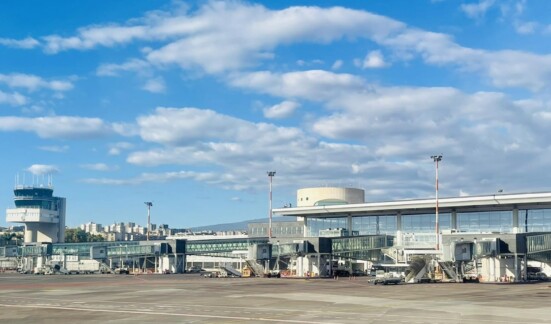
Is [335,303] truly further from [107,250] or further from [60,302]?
[107,250]

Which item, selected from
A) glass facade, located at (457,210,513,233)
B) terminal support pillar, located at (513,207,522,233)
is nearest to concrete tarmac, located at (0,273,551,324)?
terminal support pillar, located at (513,207,522,233)

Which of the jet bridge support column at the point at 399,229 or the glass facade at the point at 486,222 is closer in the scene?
the glass facade at the point at 486,222

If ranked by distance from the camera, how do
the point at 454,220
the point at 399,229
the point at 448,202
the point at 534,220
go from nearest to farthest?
the point at 534,220
the point at 448,202
the point at 454,220
the point at 399,229

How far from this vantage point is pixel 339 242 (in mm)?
139375

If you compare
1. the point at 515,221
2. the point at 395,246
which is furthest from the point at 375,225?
the point at 515,221

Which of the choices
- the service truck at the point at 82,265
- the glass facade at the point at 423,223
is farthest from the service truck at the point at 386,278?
the service truck at the point at 82,265

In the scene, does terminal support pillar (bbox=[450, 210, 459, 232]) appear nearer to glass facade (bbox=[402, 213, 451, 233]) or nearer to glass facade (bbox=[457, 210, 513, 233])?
glass facade (bbox=[457, 210, 513, 233])

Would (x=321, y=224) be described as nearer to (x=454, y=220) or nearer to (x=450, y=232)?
(x=454, y=220)

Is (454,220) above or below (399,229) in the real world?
above

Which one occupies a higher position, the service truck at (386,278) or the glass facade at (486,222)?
the glass facade at (486,222)

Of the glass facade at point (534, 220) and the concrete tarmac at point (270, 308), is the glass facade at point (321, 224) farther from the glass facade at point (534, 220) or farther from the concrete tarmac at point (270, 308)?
the concrete tarmac at point (270, 308)

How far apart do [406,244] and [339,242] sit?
21.9m

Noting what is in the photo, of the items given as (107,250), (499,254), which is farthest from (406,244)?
(107,250)

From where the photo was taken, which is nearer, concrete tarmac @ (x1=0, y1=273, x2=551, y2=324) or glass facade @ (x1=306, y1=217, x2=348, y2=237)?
concrete tarmac @ (x1=0, y1=273, x2=551, y2=324)
